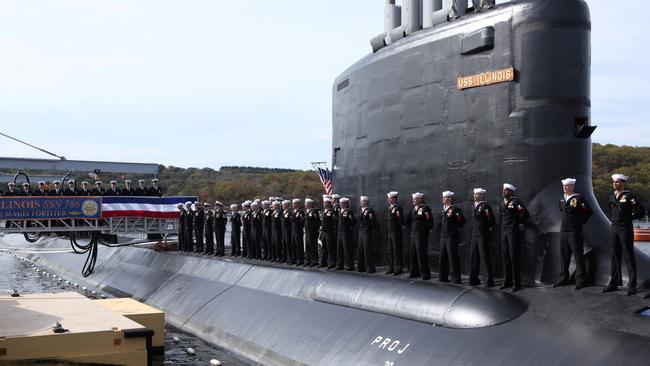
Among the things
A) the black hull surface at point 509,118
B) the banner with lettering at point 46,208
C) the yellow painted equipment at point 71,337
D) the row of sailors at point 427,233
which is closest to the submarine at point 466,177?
the black hull surface at point 509,118

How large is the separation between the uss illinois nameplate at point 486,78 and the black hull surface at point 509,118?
6 centimetres

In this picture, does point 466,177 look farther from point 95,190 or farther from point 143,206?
point 95,190

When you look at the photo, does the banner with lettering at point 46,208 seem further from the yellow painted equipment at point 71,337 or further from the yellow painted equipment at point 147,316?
the yellow painted equipment at point 71,337

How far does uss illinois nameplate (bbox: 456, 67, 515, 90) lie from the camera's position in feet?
27.9

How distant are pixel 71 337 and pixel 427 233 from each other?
484 cm

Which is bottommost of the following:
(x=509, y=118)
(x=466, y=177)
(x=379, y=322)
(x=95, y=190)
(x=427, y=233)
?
(x=379, y=322)

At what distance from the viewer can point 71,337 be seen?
22.7ft

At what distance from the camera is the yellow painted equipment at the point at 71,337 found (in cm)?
671

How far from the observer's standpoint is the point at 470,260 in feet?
29.4

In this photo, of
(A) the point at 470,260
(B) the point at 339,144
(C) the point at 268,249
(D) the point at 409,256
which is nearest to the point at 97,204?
(C) the point at 268,249

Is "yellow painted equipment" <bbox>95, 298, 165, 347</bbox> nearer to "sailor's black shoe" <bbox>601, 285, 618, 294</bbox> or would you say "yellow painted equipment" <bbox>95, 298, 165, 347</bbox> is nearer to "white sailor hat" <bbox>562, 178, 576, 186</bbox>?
"white sailor hat" <bbox>562, 178, 576, 186</bbox>

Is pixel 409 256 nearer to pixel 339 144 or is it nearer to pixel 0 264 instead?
pixel 339 144

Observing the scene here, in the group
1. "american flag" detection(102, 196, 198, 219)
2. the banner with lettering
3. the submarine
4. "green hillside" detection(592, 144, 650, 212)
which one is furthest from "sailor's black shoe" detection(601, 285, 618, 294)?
"green hillside" detection(592, 144, 650, 212)

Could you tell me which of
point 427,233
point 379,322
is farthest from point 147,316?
point 427,233
